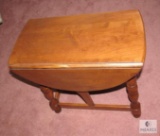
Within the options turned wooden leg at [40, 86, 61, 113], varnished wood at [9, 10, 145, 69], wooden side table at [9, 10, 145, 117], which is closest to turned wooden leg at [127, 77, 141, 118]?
wooden side table at [9, 10, 145, 117]

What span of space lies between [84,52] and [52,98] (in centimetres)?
51

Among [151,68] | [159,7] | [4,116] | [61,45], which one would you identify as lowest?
[4,116]

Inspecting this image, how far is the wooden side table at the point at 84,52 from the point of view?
3.29 ft

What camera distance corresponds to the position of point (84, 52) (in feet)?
3.48

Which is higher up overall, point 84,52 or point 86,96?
point 84,52

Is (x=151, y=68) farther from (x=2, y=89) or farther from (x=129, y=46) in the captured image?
(x=2, y=89)

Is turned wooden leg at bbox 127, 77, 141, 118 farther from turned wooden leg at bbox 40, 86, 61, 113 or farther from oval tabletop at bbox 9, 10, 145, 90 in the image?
turned wooden leg at bbox 40, 86, 61, 113

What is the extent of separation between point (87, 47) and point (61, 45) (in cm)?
15

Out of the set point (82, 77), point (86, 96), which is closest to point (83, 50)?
point (82, 77)

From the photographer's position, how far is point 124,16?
1179 millimetres

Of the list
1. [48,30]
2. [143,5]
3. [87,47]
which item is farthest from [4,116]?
[143,5]

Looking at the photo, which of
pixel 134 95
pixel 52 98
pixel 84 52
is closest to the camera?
pixel 84 52

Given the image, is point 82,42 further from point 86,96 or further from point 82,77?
point 86,96

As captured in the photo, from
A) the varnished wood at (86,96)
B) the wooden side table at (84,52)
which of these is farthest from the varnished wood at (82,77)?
the varnished wood at (86,96)
